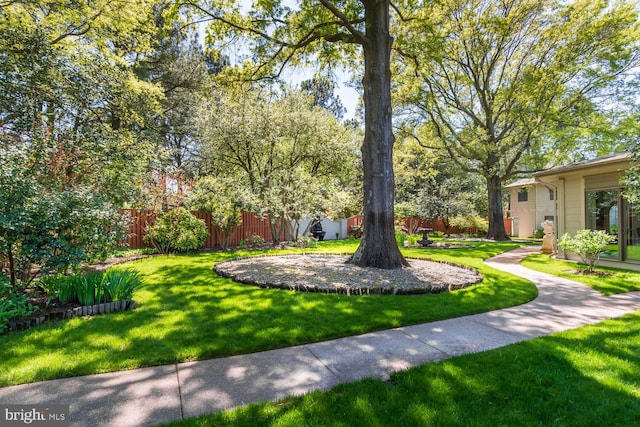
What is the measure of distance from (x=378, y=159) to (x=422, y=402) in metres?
6.10

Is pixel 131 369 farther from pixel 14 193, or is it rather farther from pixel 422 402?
pixel 14 193

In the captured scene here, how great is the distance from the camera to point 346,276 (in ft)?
21.6

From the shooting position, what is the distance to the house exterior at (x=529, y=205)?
70.2ft

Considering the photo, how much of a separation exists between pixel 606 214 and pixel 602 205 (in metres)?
0.29

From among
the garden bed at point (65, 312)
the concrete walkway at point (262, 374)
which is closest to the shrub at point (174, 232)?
the garden bed at point (65, 312)

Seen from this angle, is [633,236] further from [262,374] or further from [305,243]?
[262,374]

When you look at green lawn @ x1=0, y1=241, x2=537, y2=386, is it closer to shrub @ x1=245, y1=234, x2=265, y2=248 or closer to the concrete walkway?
the concrete walkway

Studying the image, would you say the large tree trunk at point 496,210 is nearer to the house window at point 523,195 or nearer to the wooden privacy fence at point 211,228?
the house window at point 523,195

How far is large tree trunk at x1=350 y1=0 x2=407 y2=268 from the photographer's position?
7680mm

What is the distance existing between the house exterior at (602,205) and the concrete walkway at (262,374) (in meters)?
6.32

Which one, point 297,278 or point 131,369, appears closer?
point 131,369

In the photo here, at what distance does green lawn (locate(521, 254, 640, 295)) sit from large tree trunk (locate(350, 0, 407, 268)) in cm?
388

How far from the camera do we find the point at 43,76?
297 inches

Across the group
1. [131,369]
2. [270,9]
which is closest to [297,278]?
[131,369]
